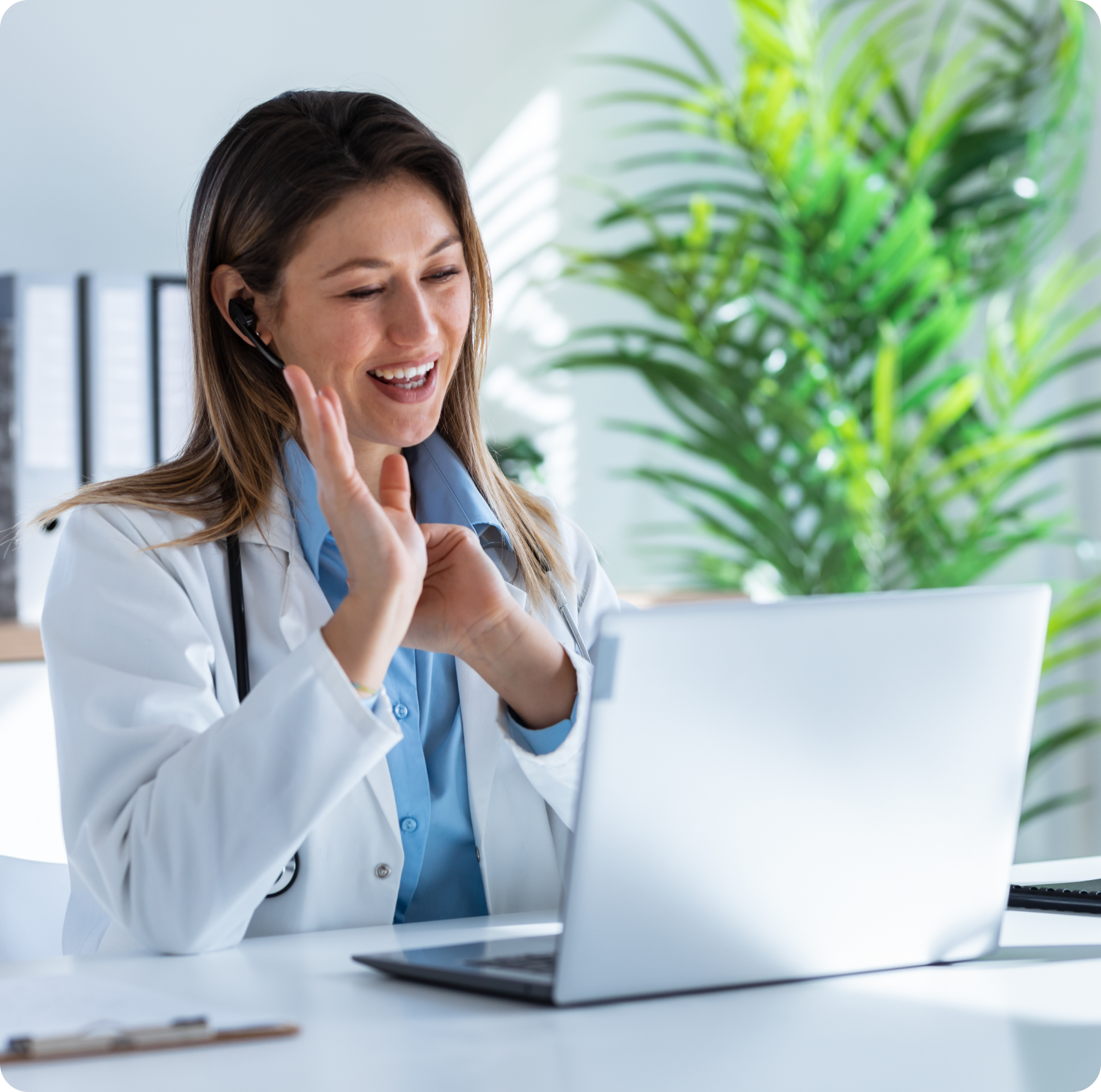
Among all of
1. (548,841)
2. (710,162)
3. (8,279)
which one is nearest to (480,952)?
(548,841)

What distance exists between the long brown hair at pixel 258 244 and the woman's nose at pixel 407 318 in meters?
0.12

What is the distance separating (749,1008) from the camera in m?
0.84

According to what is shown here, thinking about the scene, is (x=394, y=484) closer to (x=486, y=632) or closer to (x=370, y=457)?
(x=486, y=632)

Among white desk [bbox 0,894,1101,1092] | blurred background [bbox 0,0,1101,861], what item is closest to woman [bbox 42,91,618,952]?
white desk [bbox 0,894,1101,1092]

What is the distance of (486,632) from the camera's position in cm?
133

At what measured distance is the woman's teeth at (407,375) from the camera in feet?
5.00

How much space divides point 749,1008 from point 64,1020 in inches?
16.3

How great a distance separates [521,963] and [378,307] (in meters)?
0.82

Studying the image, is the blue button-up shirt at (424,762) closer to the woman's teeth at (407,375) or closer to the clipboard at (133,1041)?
the woman's teeth at (407,375)

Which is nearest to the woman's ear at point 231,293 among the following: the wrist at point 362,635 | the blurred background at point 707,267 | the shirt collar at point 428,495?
the shirt collar at point 428,495

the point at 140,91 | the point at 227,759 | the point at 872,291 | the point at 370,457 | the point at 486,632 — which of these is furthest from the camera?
the point at 872,291

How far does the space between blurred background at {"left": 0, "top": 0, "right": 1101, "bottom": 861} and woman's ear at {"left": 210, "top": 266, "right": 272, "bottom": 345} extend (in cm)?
68

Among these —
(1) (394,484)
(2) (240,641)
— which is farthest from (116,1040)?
(2) (240,641)

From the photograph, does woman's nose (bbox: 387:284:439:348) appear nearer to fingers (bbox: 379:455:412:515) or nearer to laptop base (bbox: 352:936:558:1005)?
fingers (bbox: 379:455:412:515)
